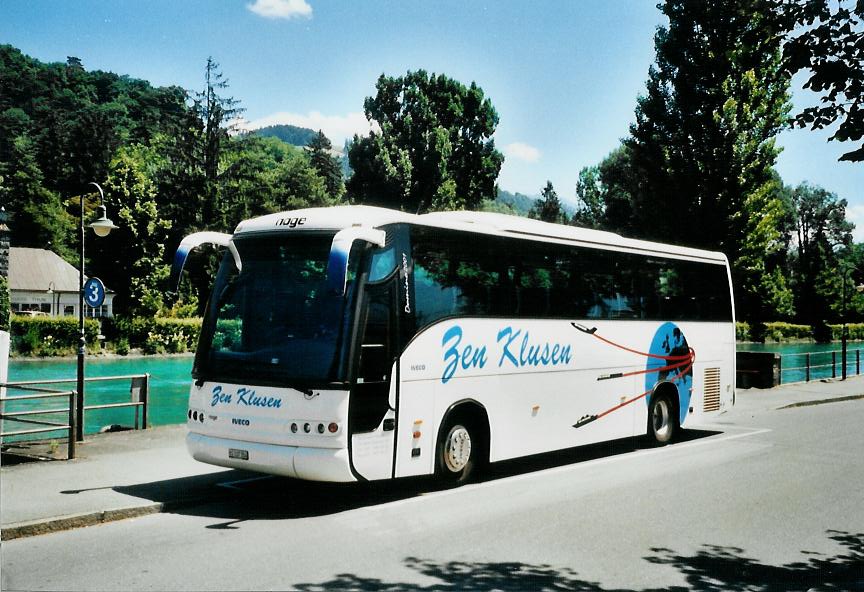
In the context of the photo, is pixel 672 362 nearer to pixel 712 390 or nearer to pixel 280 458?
pixel 712 390

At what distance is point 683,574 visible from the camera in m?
7.39

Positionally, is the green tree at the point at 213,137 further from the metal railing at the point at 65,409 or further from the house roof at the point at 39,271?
the metal railing at the point at 65,409

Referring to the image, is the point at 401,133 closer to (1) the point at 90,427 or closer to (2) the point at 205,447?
(1) the point at 90,427

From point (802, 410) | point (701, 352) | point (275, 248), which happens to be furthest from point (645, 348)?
point (802, 410)

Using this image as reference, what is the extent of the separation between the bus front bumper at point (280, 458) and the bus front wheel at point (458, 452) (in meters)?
1.76

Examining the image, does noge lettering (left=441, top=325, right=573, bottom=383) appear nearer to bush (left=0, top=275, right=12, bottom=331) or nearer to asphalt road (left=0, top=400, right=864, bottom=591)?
asphalt road (left=0, top=400, right=864, bottom=591)

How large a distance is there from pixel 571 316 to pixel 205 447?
6.24 meters

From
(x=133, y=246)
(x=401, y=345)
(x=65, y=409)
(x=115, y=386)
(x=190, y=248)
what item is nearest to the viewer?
(x=401, y=345)

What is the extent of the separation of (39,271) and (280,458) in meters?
76.8

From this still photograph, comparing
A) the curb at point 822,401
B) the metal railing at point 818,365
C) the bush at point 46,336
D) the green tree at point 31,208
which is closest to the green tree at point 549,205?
the metal railing at point 818,365

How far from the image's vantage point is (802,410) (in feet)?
75.3

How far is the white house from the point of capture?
75938 mm

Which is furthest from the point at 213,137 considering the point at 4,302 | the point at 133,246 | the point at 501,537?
the point at 501,537

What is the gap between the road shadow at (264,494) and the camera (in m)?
9.72
